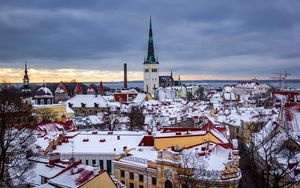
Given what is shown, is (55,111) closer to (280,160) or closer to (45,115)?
(45,115)

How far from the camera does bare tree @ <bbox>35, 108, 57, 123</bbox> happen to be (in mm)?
71238

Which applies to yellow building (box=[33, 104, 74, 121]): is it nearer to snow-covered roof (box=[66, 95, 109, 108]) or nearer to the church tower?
snow-covered roof (box=[66, 95, 109, 108])

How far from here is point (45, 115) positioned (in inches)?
2876

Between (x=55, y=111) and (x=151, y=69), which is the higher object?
(x=151, y=69)

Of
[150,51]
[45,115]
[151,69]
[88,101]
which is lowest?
[45,115]

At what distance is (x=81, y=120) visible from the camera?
7725cm

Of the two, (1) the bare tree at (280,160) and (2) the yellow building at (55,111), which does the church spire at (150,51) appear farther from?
(1) the bare tree at (280,160)

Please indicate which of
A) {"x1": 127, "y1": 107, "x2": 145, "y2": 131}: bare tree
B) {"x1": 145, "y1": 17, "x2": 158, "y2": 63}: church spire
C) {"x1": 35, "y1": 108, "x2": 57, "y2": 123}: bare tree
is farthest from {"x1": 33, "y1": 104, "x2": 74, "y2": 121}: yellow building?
{"x1": 145, "y1": 17, "x2": 158, "y2": 63}: church spire

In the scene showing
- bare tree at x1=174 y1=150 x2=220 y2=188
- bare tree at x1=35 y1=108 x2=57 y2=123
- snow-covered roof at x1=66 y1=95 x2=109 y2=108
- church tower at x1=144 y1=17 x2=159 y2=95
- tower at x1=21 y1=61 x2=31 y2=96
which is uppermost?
church tower at x1=144 y1=17 x2=159 y2=95

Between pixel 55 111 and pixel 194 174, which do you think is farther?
pixel 55 111

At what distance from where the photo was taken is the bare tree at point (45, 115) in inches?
2805

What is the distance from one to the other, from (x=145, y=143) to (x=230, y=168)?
13.4 m

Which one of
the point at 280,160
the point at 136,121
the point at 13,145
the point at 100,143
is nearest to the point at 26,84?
the point at 136,121

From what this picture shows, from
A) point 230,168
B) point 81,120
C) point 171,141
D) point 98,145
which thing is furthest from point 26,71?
point 230,168
